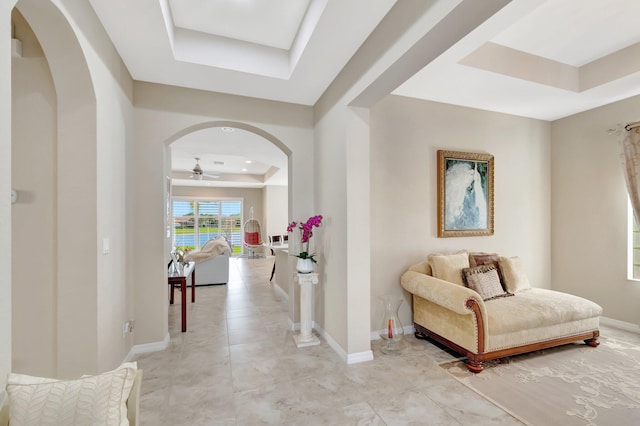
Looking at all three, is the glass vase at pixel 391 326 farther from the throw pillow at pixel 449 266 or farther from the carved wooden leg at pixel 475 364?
the carved wooden leg at pixel 475 364

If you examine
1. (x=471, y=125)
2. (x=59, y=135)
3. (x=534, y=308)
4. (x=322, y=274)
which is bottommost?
(x=534, y=308)

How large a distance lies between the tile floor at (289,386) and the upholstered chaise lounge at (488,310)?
336mm

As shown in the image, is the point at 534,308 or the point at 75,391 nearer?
the point at 75,391

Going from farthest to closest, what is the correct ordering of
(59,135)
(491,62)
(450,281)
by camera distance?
(450,281)
(491,62)
(59,135)

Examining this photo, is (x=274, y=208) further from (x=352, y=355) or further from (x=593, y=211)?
(x=593, y=211)

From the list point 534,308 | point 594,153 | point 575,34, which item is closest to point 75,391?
point 534,308

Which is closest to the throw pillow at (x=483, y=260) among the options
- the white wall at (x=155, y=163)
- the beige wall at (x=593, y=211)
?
the beige wall at (x=593, y=211)

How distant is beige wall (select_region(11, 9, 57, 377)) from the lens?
184 cm

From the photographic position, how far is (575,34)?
2539 mm

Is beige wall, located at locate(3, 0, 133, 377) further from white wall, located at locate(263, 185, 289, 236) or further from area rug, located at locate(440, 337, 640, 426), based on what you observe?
white wall, located at locate(263, 185, 289, 236)

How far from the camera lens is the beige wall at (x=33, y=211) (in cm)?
184

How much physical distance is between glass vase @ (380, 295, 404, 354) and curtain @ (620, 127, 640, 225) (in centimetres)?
280

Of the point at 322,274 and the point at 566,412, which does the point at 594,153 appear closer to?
the point at 566,412

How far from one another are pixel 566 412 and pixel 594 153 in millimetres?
3267
